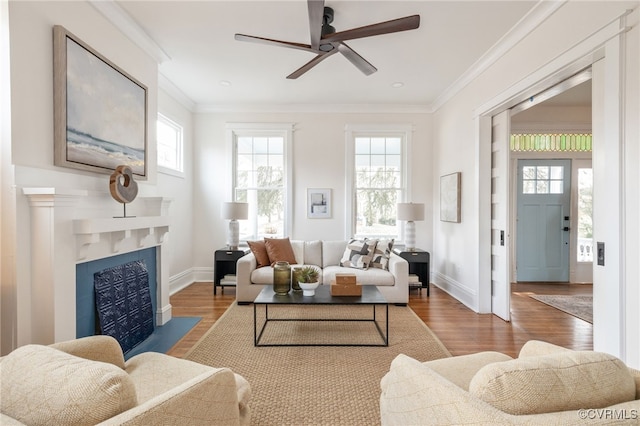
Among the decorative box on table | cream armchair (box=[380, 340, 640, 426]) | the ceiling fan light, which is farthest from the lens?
the decorative box on table

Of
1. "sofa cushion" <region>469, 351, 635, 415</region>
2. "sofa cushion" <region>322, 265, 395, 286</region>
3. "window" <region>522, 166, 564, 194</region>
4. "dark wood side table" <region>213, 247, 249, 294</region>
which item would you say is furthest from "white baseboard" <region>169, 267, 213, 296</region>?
"window" <region>522, 166, 564, 194</region>

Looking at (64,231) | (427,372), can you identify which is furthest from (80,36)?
(427,372)

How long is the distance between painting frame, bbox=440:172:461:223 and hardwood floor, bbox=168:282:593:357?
45.2 inches

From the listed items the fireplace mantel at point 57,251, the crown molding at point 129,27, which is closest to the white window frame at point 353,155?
the crown molding at point 129,27

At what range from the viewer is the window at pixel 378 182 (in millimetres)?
5352

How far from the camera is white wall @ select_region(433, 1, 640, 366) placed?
196 centimetres

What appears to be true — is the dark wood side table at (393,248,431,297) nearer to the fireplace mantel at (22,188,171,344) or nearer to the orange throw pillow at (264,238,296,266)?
the orange throw pillow at (264,238,296,266)

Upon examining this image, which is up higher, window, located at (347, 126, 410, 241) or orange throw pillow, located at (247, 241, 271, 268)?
window, located at (347, 126, 410, 241)

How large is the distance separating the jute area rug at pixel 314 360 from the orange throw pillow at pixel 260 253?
2.43ft

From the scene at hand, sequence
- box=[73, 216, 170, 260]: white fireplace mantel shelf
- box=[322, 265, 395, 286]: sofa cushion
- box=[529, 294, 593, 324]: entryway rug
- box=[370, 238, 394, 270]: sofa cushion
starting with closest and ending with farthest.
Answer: box=[73, 216, 170, 260]: white fireplace mantel shelf < box=[529, 294, 593, 324]: entryway rug < box=[322, 265, 395, 286]: sofa cushion < box=[370, 238, 394, 270]: sofa cushion

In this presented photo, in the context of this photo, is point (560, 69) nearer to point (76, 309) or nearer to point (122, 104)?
point (122, 104)

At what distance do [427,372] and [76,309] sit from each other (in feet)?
7.51

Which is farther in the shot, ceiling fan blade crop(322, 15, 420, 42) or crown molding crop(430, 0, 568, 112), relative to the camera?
crown molding crop(430, 0, 568, 112)

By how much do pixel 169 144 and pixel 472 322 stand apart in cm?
459
